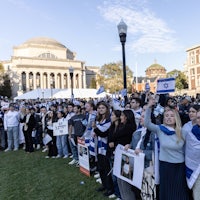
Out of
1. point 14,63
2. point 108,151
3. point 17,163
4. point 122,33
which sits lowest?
point 17,163

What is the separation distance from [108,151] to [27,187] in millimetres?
2699

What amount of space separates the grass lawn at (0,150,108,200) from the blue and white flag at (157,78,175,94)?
2.72m

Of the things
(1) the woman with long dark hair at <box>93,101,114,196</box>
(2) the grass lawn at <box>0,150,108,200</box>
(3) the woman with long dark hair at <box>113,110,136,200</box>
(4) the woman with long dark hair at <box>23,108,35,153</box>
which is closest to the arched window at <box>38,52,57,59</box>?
(4) the woman with long dark hair at <box>23,108,35,153</box>

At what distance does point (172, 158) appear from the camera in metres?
4.07

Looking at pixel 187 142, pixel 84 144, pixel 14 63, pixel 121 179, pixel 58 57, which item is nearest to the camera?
pixel 187 142

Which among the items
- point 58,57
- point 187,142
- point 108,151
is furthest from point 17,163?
point 58,57

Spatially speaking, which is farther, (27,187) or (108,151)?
(27,187)

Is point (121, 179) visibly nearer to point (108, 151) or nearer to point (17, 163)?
point (108, 151)

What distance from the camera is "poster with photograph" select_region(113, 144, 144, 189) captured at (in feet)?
15.1

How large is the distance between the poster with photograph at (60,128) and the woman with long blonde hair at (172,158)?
19.2 feet

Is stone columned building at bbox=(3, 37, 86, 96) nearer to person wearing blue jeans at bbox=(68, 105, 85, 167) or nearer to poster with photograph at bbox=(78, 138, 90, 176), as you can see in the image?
person wearing blue jeans at bbox=(68, 105, 85, 167)

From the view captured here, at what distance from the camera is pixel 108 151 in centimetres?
565

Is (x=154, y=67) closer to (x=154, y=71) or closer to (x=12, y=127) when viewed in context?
(x=154, y=71)

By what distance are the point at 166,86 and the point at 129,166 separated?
5.49ft
